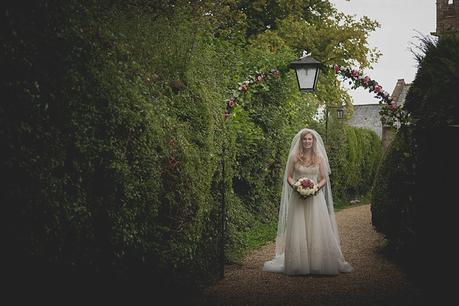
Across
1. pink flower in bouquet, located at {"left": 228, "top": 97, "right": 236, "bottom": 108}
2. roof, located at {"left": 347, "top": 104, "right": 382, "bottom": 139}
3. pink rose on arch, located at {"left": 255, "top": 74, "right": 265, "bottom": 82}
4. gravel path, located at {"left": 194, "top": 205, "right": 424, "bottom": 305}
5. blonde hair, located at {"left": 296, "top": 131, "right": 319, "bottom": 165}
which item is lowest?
gravel path, located at {"left": 194, "top": 205, "right": 424, "bottom": 305}

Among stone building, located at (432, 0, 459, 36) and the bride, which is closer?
the bride

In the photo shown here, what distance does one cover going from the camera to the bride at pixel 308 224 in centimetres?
709

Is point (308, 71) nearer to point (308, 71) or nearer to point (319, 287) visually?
point (308, 71)

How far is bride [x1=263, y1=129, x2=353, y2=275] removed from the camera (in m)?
7.09

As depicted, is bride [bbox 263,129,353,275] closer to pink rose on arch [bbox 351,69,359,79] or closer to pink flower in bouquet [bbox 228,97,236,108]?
pink flower in bouquet [bbox 228,97,236,108]

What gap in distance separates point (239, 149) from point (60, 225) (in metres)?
6.36

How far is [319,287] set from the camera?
6184mm

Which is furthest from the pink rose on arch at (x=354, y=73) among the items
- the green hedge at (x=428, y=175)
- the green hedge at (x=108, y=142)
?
the green hedge at (x=108, y=142)

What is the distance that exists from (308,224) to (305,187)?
56cm

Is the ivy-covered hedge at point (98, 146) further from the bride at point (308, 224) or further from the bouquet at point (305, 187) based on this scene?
the bouquet at point (305, 187)

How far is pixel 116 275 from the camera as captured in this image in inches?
151

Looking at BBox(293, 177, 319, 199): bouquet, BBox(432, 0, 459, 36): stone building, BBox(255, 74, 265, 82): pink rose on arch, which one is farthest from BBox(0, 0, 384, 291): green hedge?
BBox(432, 0, 459, 36): stone building

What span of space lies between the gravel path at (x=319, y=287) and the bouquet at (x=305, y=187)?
1234 mm

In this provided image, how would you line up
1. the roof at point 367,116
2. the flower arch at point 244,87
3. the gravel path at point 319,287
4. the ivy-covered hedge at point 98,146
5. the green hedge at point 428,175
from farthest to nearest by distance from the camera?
the roof at point 367,116 → the flower arch at point 244,87 → the gravel path at point 319,287 → the green hedge at point 428,175 → the ivy-covered hedge at point 98,146
